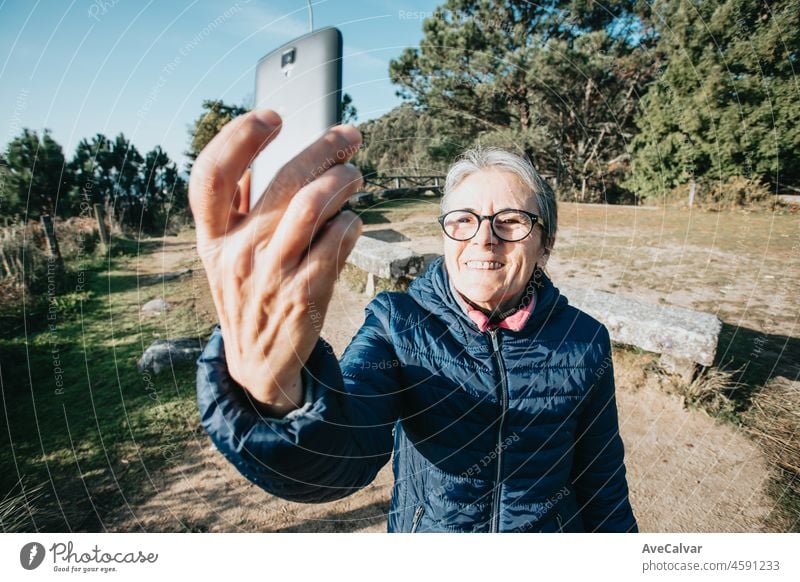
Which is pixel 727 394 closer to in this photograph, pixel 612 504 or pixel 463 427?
pixel 612 504

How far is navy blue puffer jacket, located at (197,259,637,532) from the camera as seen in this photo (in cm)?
110

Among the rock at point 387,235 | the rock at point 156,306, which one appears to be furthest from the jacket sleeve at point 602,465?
the rock at point 387,235

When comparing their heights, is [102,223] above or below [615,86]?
below

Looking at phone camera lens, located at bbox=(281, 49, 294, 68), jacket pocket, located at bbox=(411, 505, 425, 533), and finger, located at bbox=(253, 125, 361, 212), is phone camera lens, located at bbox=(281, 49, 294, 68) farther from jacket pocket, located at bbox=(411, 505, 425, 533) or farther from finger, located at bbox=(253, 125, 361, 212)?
jacket pocket, located at bbox=(411, 505, 425, 533)

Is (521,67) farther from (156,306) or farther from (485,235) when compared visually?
(156,306)

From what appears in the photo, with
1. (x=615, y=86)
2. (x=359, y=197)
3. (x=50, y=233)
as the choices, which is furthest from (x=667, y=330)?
(x=615, y=86)

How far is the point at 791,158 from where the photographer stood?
7.39 metres

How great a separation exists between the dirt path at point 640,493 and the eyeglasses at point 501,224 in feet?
6.37

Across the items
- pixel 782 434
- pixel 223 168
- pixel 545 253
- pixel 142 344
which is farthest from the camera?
pixel 142 344

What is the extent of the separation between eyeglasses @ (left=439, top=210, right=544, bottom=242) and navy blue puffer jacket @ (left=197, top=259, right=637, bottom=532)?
181mm

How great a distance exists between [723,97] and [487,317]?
32.0 ft

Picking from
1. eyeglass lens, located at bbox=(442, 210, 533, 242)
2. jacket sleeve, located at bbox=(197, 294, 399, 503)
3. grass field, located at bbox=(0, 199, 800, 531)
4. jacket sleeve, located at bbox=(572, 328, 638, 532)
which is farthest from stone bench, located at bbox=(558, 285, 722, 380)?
jacket sleeve, located at bbox=(197, 294, 399, 503)

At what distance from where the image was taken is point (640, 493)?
91.0 inches

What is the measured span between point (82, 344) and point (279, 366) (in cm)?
456
